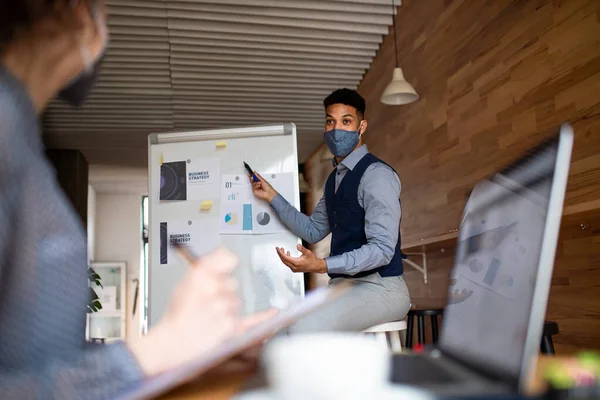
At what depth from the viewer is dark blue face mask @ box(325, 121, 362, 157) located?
9.58ft

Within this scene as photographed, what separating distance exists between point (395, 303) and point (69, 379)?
185 centimetres

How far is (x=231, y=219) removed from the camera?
3580mm

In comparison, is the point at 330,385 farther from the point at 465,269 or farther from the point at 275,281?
the point at 275,281

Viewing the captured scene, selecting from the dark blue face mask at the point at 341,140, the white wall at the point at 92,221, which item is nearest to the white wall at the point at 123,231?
the white wall at the point at 92,221

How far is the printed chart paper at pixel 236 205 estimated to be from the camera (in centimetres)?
355

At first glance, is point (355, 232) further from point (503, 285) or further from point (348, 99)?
point (503, 285)

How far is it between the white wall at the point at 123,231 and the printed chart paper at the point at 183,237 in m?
9.99

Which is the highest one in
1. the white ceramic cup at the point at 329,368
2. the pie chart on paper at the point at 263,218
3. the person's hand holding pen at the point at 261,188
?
the person's hand holding pen at the point at 261,188

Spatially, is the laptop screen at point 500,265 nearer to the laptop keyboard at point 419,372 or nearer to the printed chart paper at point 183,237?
the laptop keyboard at point 419,372

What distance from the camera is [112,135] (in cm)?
858

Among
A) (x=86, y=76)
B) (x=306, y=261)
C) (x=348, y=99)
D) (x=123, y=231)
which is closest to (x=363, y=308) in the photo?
(x=306, y=261)

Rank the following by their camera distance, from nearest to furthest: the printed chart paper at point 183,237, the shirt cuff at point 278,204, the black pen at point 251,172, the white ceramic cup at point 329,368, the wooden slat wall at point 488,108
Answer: the white ceramic cup at point 329,368 < the wooden slat wall at point 488,108 < the shirt cuff at point 278,204 < the black pen at point 251,172 < the printed chart paper at point 183,237

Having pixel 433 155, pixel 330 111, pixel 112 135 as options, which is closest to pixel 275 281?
pixel 330 111

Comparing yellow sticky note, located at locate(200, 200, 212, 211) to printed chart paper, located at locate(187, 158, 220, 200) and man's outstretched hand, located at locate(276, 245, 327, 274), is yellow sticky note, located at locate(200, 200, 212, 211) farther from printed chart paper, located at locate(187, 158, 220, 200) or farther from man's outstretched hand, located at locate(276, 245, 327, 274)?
man's outstretched hand, located at locate(276, 245, 327, 274)
